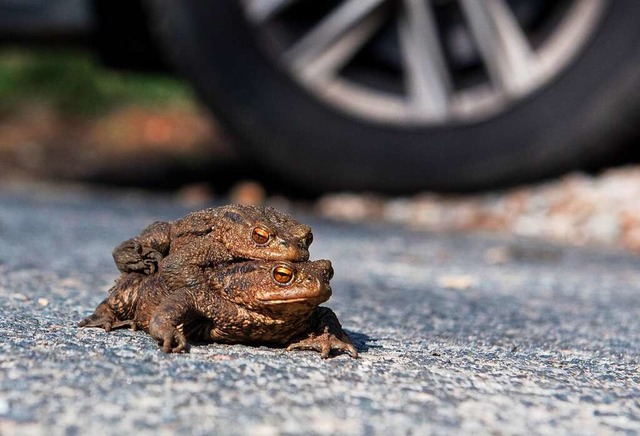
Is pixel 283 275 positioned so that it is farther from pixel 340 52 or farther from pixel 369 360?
pixel 340 52

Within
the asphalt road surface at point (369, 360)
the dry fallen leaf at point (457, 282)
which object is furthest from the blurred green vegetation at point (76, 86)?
the dry fallen leaf at point (457, 282)

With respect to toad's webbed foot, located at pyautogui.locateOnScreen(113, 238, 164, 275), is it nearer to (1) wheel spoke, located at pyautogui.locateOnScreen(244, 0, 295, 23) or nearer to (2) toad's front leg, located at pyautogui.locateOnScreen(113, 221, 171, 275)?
(2) toad's front leg, located at pyautogui.locateOnScreen(113, 221, 171, 275)

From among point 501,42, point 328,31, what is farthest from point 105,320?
point 501,42

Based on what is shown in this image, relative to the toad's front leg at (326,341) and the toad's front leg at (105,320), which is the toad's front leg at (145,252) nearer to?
the toad's front leg at (105,320)

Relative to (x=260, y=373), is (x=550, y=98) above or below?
above

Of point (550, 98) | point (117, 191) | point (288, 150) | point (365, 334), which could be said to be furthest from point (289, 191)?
point (365, 334)

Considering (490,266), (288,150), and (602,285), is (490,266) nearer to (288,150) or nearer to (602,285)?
(602,285)
